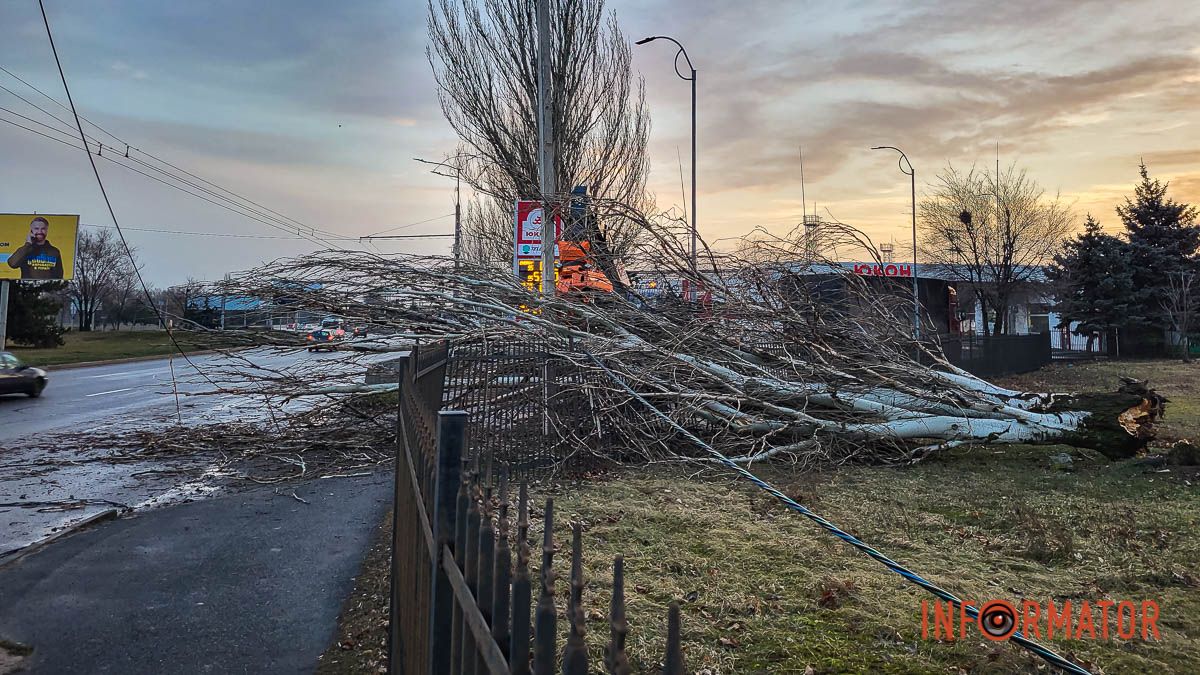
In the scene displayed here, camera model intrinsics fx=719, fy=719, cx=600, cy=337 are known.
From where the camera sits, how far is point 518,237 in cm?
1170

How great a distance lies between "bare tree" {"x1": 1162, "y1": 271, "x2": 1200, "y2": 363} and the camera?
28797 mm

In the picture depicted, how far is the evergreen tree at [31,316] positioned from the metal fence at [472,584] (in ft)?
130

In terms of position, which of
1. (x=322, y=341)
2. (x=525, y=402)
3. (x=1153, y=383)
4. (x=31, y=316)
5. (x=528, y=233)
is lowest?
(x=1153, y=383)

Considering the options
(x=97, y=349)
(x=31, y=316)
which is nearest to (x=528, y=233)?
(x=31, y=316)

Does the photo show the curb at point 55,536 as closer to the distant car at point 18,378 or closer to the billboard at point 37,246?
the distant car at point 18,378

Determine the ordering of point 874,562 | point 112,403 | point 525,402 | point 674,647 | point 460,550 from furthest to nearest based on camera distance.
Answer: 1. point 112,403
2. point 525,402
3. point 874,562
4. point 460,550
5. point 674,647

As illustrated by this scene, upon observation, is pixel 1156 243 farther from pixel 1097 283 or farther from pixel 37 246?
pixel 37 246

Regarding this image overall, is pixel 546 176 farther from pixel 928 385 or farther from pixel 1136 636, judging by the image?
pixel 1136 636

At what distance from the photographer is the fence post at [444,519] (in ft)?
5.33

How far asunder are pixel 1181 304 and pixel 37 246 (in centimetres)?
4681

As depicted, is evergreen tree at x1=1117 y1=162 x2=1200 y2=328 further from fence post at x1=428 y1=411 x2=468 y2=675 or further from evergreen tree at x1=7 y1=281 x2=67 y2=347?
evergreen tree at x1=7 y1=281 x2=67 y2=347

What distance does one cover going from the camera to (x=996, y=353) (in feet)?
69.4

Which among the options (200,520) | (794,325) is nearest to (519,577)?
(200,520)

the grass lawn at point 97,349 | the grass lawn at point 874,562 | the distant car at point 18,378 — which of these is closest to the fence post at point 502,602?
the grass lawn at point 874,562
